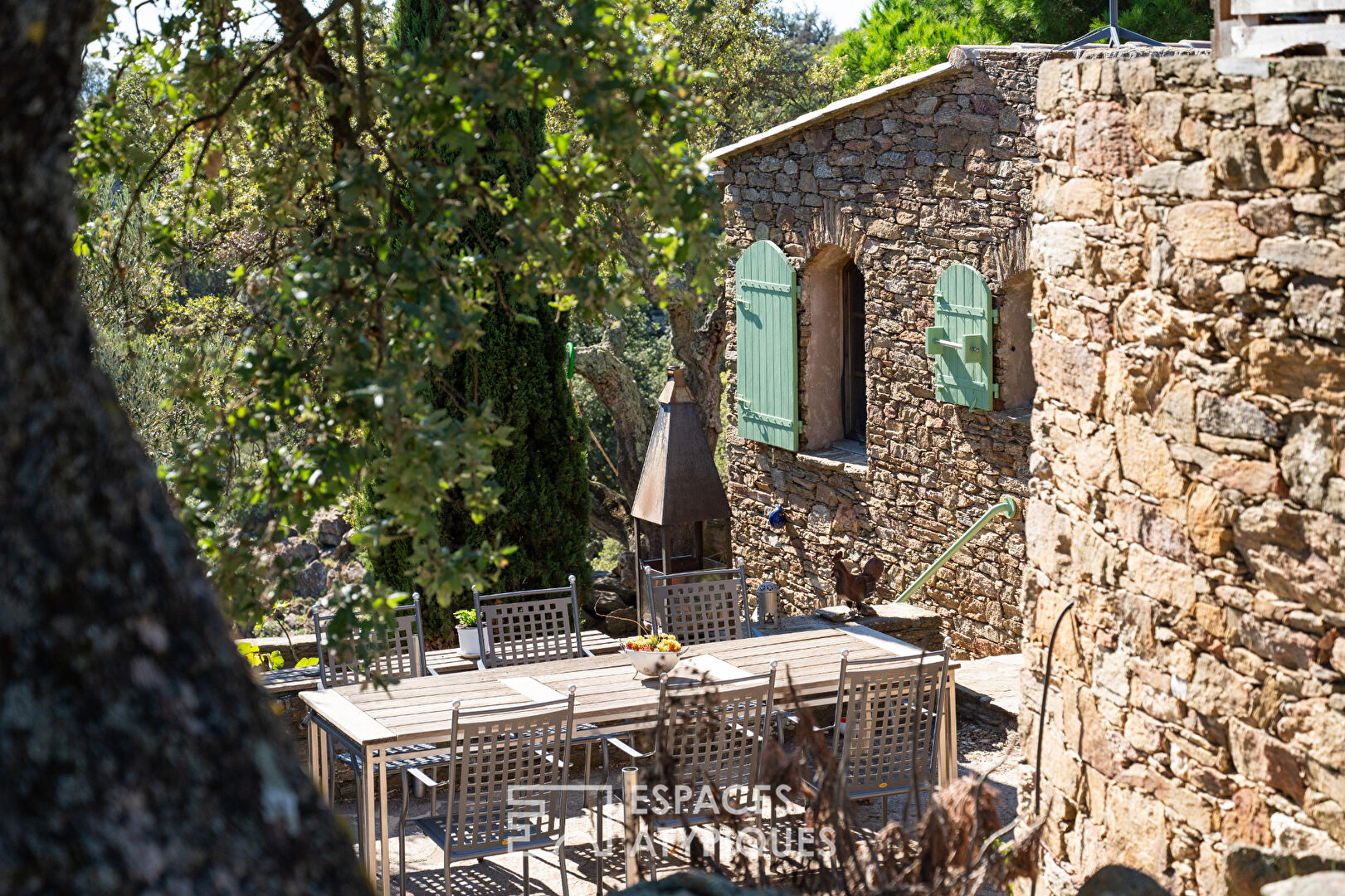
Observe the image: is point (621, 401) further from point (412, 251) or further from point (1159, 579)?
point (412, 251)

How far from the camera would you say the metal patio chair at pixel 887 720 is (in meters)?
5.10

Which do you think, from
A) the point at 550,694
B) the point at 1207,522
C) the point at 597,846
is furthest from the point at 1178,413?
the point at 550,694

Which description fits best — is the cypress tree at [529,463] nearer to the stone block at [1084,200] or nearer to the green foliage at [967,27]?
the stone block at [1084,200]

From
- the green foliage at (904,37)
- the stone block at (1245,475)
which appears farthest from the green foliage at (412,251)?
the green foliage at (904,37)

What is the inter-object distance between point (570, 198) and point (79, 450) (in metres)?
1.70

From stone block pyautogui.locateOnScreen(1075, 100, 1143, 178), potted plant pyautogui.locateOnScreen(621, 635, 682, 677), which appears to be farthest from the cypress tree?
stone block pyautogui.locateOnScreen(1075, 100, 1143, 178)

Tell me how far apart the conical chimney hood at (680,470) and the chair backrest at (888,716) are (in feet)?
6.33

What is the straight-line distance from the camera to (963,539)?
759 cm

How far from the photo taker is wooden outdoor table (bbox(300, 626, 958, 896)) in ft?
15.8

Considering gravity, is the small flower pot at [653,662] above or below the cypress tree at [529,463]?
below

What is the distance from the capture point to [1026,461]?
289 inches

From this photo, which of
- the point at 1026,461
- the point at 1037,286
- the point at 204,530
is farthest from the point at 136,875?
the point at 1026,461

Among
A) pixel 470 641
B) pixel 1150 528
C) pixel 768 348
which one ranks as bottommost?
pixel 470 641

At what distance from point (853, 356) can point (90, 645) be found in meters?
7.87
